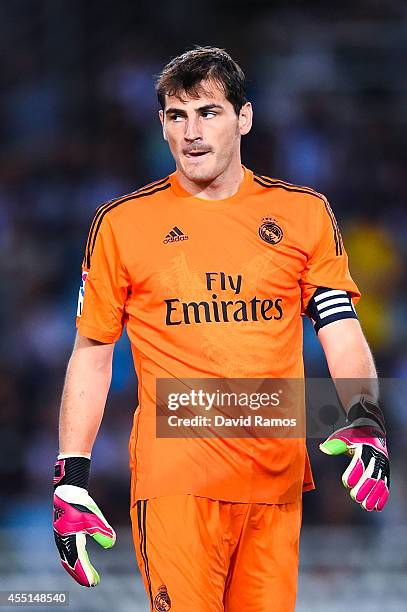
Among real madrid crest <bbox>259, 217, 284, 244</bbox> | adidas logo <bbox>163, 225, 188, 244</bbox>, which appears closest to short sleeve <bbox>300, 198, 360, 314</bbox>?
real madrid crest <bbox>259, 217, 284, 244</bbox>

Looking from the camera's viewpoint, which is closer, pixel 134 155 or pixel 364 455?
pixel 364 455

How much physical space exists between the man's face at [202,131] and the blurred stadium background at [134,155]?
4.02 metres

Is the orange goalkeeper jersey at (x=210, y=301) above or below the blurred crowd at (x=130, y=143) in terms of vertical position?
below

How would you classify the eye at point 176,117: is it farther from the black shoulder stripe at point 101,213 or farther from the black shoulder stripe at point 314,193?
the black shoulder stripe at point 314,193

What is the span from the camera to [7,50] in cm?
1041

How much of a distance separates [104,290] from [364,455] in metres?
1.11

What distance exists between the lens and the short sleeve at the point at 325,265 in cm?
436

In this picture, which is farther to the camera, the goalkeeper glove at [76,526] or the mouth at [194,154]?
the mouth at [194,154]

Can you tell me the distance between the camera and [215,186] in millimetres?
4422

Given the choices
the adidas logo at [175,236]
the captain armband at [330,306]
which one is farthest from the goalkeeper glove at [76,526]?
the captain armband at [330,306]

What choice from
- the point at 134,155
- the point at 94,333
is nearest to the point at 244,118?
the point at 94,333

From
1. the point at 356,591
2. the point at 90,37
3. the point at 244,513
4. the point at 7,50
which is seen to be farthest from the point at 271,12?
the point at 244,513

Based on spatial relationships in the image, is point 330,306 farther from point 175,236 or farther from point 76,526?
point 76,526

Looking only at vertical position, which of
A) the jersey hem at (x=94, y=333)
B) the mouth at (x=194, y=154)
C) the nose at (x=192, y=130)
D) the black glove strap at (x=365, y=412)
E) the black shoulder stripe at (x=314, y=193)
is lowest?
the black glove strap at (x=365, y=412)
